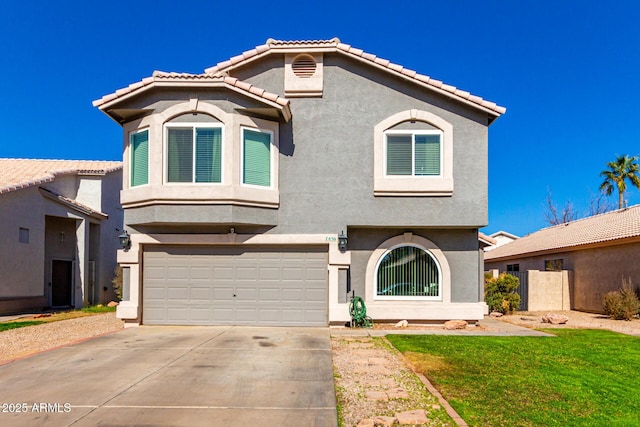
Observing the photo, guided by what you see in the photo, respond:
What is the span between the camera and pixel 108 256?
962 inches

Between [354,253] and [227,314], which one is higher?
[354,253]

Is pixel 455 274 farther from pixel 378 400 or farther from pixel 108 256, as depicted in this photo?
pixel 108 256

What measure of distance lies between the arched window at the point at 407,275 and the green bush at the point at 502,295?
6116mm

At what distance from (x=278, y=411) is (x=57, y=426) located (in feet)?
8.79

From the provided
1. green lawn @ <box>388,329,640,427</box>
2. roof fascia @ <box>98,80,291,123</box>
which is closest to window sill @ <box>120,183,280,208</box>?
roof fascia @ <box>98,80,291,123</box>

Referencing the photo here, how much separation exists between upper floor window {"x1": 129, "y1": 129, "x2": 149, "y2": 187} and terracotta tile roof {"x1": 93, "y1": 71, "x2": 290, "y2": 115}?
118 cm

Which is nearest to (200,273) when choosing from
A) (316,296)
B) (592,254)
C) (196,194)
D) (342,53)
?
(196,194)

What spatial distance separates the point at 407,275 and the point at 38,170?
18625 millimetres

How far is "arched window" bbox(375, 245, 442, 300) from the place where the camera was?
14.8 metres

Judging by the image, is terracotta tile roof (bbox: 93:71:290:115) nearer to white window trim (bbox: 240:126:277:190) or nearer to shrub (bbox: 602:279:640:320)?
white window trim (bbox: 240:126:277:190)

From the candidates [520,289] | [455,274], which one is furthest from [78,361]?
[520,289]

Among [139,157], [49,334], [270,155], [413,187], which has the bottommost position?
[49,334]

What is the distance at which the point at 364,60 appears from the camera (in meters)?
14.4

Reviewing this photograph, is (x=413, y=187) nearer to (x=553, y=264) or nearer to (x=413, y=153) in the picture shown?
(x=413, y=153)
